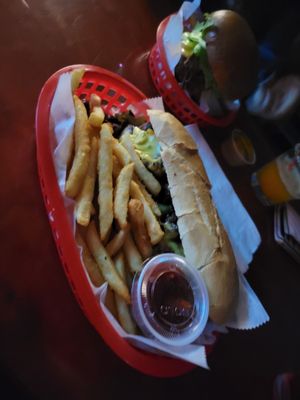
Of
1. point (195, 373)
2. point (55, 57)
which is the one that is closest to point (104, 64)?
point (55, 57)

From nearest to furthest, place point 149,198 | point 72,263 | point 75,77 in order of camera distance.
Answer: point 72,263, point 75,77, point 149,198

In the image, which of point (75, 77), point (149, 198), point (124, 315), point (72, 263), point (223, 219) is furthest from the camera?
point (223, 219)

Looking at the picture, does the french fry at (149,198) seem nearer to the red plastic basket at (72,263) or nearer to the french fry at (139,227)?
the french fry at (139,227)

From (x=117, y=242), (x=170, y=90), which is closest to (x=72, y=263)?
(x=117, y=242)

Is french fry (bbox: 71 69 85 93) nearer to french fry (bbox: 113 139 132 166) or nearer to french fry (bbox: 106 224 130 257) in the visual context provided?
french fry (bbox: 113 139 132 166)

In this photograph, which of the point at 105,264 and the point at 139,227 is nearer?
the point at 105,264

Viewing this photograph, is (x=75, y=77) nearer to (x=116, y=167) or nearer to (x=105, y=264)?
(x=116, y=167)

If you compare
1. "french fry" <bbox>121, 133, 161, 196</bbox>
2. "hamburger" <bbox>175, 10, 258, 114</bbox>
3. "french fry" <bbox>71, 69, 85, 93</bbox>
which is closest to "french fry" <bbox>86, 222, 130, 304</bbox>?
"french fry" <bbox>121, 133, 161, 196</bbox>
